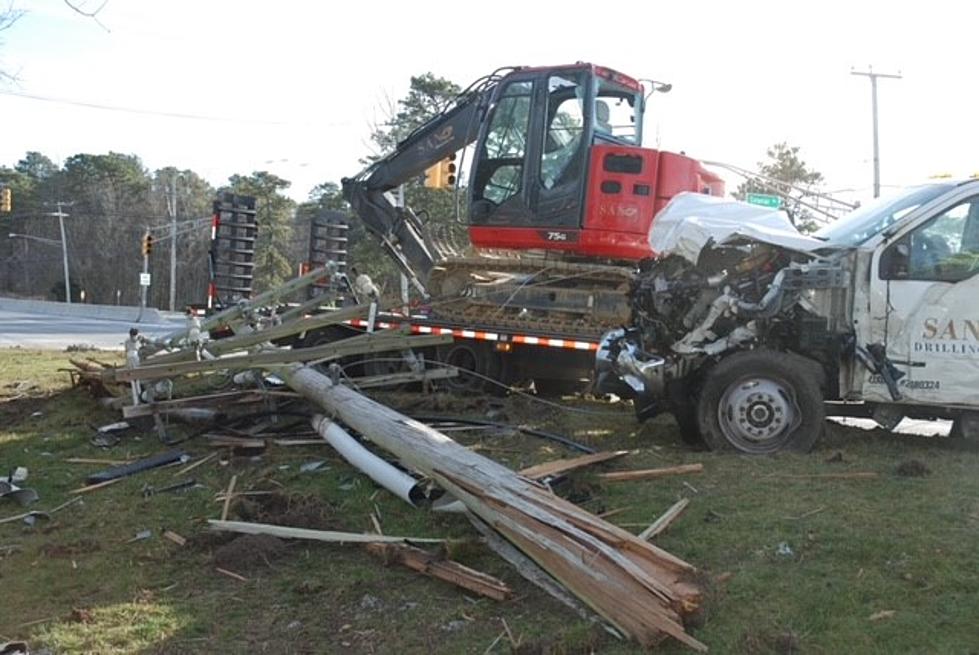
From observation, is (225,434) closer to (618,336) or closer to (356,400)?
(356,400)

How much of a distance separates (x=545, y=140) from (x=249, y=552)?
6.80 m

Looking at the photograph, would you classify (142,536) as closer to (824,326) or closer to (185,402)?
(185,402)

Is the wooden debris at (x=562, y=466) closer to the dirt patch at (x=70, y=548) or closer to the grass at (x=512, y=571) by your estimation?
the grass at (x=512, y=571)

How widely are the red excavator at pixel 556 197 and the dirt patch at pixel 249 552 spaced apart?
5304mm

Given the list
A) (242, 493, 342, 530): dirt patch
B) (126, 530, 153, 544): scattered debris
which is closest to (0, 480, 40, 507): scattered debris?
(126, 530, 153, 544): scattered debris

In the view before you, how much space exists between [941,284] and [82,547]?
6420 mm

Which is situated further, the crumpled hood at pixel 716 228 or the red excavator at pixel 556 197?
the red excavator at pixel 556 197

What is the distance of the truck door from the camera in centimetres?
679

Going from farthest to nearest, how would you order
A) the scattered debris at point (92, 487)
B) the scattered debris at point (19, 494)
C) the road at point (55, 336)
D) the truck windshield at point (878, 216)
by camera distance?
1. the road at point (55, 336)
2. the truck windshield at point (878, 216)
3. the scattered debris at point (92, 487)
4. the scattered debris at point (19, 494)

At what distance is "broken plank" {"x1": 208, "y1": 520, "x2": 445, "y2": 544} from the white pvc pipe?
54 cm

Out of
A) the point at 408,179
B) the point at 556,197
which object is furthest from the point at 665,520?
the point at 408,179

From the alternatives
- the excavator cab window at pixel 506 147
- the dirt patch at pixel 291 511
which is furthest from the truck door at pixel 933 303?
the excavator cab window at pixel 506 147

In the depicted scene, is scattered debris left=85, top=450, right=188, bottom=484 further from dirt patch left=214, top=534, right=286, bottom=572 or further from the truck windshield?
the truck windshield

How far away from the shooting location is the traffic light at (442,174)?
1212cm
